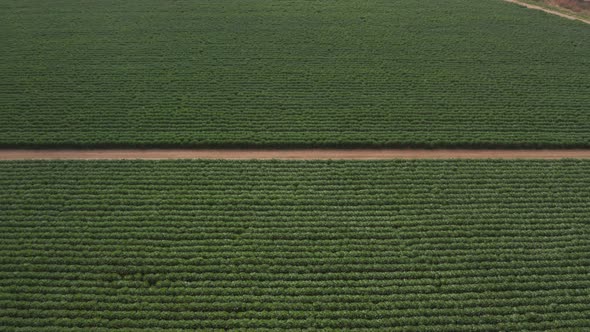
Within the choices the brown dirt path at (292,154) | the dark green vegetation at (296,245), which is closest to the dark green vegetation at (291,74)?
the brown dirt path at (292,154)

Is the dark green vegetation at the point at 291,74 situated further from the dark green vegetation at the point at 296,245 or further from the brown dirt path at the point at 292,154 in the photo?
the dark green vegetation at the point at 296,245

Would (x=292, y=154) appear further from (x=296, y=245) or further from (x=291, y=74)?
(x=291, y=74)

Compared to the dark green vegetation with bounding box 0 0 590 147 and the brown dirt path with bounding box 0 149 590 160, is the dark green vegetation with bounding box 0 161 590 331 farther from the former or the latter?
the dark green vegetation with bounding box 0 0 590 147

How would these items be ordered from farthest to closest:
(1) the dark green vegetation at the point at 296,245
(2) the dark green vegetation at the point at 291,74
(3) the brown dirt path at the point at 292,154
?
(2) the dark green vegetation at the point at 291,74 < (3) the brown dirt path at the point at 292,154 < (1) the dark green vegetation at the point at 296,245

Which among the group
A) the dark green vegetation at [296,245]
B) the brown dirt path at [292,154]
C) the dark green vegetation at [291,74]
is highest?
the dark green vegetation at [291,74]

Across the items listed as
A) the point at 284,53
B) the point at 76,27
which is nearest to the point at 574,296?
the point at 284,53

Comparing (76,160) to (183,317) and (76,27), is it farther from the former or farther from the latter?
(76,27)
